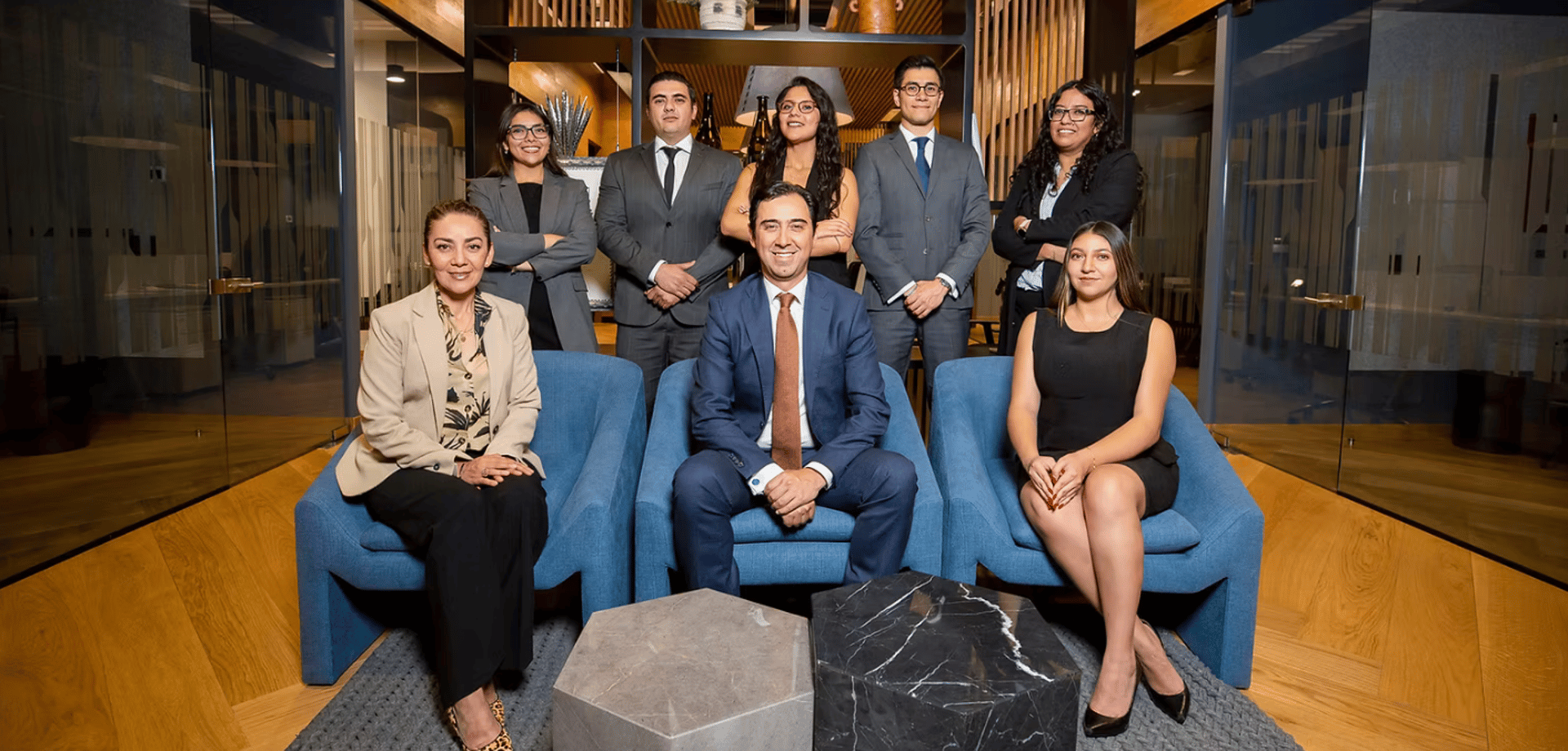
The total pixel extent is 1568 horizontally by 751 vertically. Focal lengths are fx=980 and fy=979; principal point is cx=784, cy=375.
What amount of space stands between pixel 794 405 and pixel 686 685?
113 cm

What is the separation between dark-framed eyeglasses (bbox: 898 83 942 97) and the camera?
3438 millimetres

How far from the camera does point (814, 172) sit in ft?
10.9

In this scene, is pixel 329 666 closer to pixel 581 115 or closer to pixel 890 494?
pixel 890 494

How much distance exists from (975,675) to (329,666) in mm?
1662

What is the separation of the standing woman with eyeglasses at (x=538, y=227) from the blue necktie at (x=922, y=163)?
120cm

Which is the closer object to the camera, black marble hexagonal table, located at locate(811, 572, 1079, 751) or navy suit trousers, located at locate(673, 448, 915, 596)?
black marble hexagonal table, located at locate(811, 572, 1079, 751)

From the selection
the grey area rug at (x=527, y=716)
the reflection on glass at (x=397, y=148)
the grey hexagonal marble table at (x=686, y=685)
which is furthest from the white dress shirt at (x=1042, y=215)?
the reflection on glass at (x=397, y=148)

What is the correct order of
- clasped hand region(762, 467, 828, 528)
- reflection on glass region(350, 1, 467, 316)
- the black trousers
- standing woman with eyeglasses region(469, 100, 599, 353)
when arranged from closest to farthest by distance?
1. the black trousers
2. clasped hand region(762, 467, 828, 528)
3. standing woman with eyeglasses region(469, 100, 599, 353)
4. reflection on glass region(350, 1, 467, 316)

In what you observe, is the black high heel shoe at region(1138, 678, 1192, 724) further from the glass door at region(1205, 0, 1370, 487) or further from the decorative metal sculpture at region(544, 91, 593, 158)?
the decorative metal sculpture at region(544, 91, 593, 158)

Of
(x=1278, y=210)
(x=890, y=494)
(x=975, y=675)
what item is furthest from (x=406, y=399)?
(x=1278, y=210)

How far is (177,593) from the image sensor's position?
306cm

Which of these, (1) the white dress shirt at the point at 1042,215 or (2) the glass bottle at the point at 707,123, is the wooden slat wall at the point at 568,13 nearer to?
(2) the glass bottle at the point at 707,123

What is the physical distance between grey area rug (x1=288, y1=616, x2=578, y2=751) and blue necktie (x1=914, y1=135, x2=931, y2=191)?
1.94 meters

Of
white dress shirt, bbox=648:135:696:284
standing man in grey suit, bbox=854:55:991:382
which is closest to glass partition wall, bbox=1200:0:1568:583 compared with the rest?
standing man in grey suit, bbox=854:55:991:382
